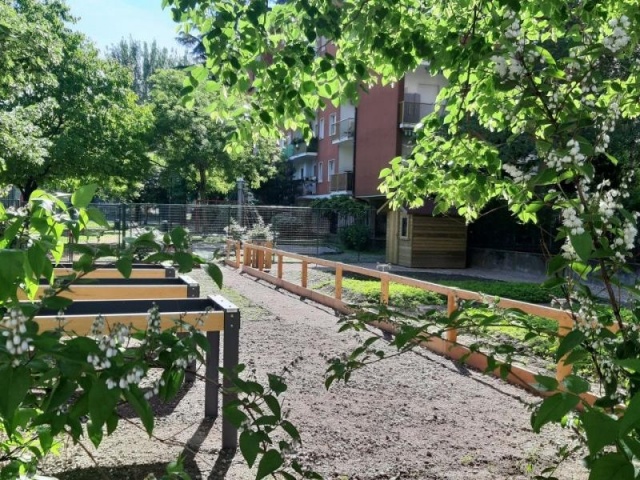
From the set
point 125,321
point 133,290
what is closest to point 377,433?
point 125,321

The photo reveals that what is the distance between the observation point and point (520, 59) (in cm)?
198

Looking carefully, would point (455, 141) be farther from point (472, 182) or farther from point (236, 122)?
point (236, 122)

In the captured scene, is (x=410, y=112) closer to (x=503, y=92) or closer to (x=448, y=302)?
(x=448, y=302)

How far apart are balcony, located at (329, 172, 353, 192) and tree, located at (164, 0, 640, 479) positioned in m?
30.3

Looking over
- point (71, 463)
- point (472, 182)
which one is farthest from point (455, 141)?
point (71, 463)

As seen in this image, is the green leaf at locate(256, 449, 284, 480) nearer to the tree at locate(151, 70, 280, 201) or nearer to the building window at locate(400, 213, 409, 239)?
the building window at locate(400, 213, 409, 239)

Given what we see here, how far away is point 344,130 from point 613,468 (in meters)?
35.2

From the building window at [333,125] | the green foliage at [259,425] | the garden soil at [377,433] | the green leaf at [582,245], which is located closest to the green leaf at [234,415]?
the green foliage at [259,425]

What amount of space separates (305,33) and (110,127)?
85.8 ft

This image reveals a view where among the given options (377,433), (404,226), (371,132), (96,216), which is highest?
(371,132)

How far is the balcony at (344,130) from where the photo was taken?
34.4 meters

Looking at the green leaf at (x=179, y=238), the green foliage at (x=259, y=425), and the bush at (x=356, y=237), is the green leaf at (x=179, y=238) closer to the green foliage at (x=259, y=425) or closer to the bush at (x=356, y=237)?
the green foliage at (x=259, y=425)

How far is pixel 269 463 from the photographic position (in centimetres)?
146

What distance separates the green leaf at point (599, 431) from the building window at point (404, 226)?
70.3ft
